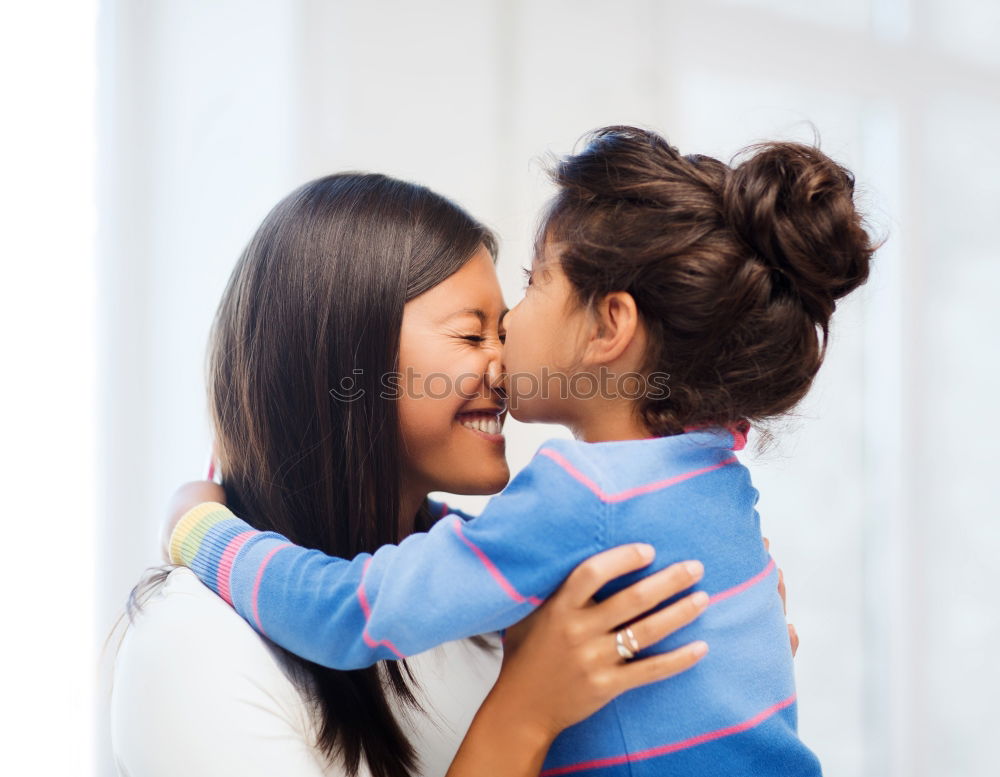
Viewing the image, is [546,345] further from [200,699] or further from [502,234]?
[502,234]

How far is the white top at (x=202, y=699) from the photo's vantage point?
38.1 inches

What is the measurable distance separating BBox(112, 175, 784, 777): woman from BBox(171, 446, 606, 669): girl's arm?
6 cm

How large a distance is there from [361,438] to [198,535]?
25 cm

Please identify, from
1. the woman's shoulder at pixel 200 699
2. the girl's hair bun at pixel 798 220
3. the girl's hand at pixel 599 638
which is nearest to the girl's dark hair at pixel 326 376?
the woman's shoulder at pixel 200 699

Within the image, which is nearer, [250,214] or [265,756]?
[265,756]

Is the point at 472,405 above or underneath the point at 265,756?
above

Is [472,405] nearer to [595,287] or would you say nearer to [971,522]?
[595,287]

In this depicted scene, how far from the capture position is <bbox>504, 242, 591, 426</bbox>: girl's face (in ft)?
3.95

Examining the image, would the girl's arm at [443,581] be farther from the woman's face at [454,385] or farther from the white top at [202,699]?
the woman's face at [454,385]

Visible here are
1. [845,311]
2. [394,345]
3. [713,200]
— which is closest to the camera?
[713,200]

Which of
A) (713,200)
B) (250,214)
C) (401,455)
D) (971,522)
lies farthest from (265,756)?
(971,522)

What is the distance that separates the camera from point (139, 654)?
1.01 meters

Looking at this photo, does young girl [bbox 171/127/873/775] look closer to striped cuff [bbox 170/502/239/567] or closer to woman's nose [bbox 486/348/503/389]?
striped cuff [bbox 170/502/239/567]

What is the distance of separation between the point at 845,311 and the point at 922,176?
1.28ft
